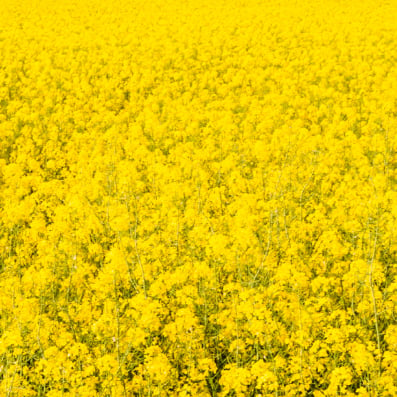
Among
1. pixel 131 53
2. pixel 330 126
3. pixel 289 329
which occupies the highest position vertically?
pixel 131 53

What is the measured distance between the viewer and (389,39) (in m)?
15.1

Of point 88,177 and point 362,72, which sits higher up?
point 362,72

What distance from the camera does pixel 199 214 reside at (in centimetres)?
605

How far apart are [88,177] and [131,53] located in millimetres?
8358

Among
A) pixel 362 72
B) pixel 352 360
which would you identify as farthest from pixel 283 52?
pixel 352 360

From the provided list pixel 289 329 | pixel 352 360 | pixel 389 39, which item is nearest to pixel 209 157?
pixel 289 329

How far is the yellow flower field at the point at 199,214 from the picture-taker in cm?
391

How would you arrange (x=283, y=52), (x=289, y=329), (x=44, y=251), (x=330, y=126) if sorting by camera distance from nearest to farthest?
(x=289, y=329)
(x=44, y=251)
(x=330, y=126)
(x=283, y=52)

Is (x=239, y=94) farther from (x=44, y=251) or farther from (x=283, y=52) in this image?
(x=44, y=251)

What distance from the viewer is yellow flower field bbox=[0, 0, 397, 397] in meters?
3.91

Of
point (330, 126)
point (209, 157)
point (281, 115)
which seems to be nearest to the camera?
point (209, 157)

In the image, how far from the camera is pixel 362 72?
40.6 feet

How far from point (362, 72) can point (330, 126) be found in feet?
13.5

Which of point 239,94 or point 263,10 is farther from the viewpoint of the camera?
point 263,10
